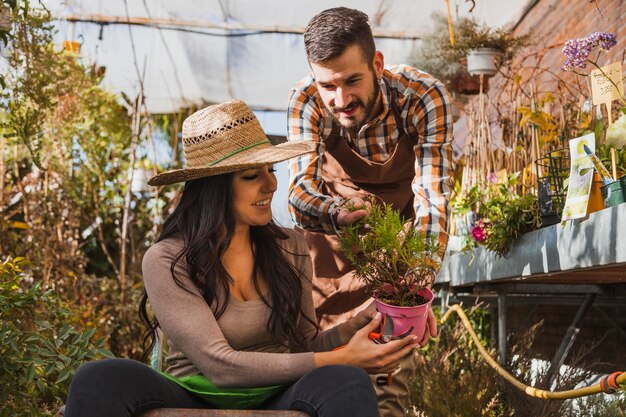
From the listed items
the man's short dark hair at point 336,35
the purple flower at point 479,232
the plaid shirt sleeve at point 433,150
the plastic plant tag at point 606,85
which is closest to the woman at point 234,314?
the man's short dark hair at point 336,35

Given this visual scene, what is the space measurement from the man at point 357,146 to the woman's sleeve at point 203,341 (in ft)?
1.81

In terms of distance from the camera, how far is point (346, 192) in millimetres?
3062

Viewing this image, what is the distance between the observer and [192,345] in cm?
208

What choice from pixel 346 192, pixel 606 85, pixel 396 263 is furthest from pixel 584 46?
pixel 396 263

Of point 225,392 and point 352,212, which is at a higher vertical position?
point 352,212

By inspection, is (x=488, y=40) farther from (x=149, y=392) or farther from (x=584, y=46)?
(x=149, y=392)

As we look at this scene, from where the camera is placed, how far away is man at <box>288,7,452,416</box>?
2.74m

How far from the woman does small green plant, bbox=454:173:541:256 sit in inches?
51.6

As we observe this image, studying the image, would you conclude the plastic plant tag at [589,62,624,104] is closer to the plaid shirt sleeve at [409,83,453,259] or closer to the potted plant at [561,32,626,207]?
the potted plant at [561,32,626,207]

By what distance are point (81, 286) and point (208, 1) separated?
254cm

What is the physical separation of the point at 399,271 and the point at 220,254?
48 cm

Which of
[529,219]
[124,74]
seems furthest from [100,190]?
[529,219]

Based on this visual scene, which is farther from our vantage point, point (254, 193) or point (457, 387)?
point (457, 387)

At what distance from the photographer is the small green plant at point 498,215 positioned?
3562 millimetres
